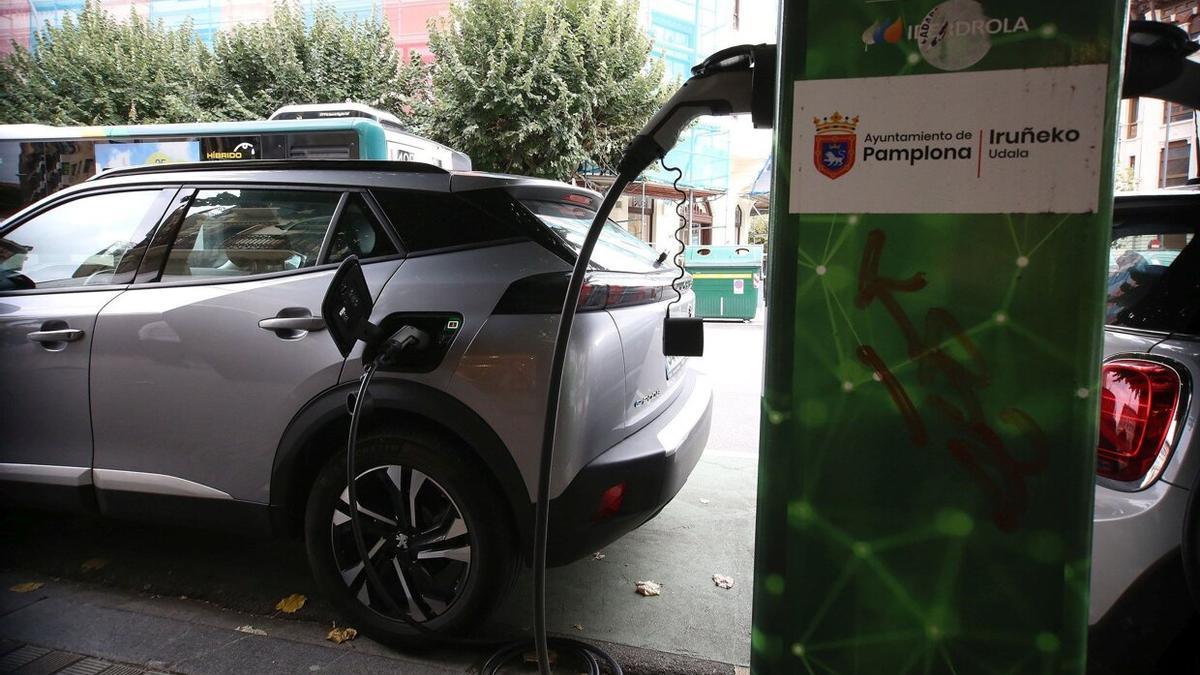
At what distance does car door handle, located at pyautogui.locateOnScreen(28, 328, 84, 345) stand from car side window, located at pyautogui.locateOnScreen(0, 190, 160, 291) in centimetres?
26

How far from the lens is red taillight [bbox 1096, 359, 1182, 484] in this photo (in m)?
1.97

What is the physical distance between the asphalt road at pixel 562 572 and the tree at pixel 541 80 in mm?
11211

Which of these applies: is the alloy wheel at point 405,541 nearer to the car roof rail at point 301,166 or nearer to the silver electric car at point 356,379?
the silver electric car at point 356,379

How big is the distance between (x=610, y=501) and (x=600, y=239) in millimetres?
1087

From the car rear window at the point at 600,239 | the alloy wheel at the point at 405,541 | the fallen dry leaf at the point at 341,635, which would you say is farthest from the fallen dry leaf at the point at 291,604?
the car rear window at the point at 600,239

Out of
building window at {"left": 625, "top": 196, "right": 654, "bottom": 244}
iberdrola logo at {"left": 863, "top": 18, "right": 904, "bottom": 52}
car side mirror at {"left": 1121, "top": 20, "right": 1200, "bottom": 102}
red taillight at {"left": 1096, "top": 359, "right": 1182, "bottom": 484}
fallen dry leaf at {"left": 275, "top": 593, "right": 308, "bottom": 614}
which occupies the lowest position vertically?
fallen dry leaf at {"left": 275, "top": 593, "right": 308, "bottom": 614}

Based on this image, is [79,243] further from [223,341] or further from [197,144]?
[197,144]

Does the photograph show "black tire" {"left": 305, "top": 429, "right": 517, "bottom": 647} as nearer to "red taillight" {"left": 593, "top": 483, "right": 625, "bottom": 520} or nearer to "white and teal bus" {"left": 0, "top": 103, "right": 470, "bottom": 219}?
"red taillight" {"left": 593, "top": 483, "right": 625, "bottom": 520}

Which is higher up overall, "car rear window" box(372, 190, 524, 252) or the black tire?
"car rear window" box(372, 190, 524, 252)

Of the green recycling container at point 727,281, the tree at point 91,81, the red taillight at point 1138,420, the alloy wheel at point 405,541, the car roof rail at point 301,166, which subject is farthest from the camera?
the tree at point 91,81

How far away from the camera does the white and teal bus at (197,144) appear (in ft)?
31.9

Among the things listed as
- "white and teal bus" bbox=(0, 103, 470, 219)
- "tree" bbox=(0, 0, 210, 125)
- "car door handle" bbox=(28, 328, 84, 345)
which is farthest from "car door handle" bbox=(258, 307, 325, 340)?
"tree" bbox=(0, 0, 210, 125)

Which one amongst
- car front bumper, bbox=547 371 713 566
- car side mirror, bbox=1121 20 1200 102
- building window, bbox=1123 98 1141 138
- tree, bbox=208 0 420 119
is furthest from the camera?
building window, bbox=1123 98 1141 138

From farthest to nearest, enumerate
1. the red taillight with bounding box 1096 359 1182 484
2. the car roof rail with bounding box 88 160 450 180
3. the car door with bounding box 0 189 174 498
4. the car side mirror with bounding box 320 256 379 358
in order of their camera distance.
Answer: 1. the car door with bounding box 0 189 174 498
2. the car roof rail with bounding box 88 160 450 180
3. the car side mirror with bounding box 320 256 379 358
4. the red taillight with bounding box 1096 359 1182 484
